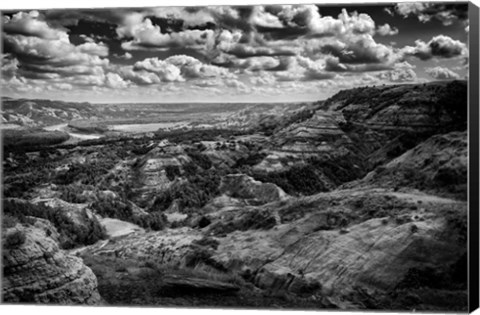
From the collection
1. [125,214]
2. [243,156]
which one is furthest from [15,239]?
[243,156]

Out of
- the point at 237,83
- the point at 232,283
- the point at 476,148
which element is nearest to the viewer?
the point at 476,148

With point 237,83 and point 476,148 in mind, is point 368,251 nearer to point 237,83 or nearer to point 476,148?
point 476,148

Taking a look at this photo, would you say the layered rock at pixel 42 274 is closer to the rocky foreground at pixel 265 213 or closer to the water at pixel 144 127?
the rocky foreground at pixel 265 213

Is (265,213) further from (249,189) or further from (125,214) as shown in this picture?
(125,214)

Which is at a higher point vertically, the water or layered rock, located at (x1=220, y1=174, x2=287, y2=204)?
the water

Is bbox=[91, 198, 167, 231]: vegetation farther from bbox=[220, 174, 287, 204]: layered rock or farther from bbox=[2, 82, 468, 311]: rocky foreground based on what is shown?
bbox=[220, 174, 287, 204]: layered rock

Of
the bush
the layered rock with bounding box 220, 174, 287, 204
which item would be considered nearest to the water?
the layered rock with bounding box 220, 174, 287, 204

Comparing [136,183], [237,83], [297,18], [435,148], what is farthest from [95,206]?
[435,148]
